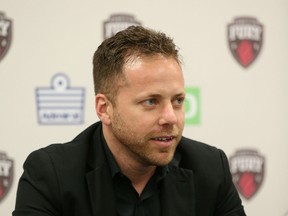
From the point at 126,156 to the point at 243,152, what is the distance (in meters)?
0.81

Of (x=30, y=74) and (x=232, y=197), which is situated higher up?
(x=30, y=74)

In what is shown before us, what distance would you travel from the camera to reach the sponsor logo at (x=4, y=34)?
184 cm

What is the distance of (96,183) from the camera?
3.86ft

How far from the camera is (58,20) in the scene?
1.86 m

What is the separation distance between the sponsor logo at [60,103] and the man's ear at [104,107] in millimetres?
624

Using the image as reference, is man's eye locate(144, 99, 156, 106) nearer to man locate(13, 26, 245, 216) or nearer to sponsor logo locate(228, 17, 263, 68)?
man locate(13, 26, 245, 216)

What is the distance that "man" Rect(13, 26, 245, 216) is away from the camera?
1115 millimetres

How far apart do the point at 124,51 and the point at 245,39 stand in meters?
0.89

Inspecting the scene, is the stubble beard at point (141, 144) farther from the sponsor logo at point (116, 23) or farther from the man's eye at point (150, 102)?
the sponsor logo at point (116, 23)

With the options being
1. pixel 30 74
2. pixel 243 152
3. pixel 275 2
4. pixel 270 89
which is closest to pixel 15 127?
pixel 30 74

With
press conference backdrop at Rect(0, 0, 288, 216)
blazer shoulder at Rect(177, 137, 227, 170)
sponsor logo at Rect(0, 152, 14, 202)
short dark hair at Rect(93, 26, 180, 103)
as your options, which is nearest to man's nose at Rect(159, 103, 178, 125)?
short dark hair at Rect(93, 26, 180, 103)

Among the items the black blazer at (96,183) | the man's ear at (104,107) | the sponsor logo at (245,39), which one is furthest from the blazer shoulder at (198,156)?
the sponsor logo at (245,39)

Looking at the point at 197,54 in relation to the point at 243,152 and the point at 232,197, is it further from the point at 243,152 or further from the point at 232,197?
the point at 232,197

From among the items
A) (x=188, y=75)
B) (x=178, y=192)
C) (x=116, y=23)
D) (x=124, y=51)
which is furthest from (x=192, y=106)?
(x=124, y=51)
